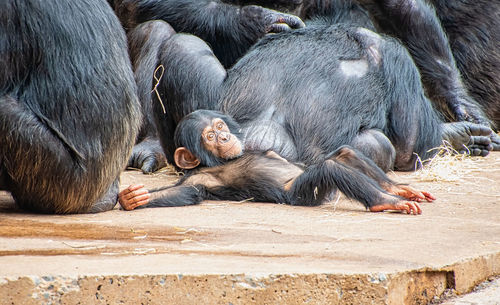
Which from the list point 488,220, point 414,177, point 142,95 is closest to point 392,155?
point 414,177

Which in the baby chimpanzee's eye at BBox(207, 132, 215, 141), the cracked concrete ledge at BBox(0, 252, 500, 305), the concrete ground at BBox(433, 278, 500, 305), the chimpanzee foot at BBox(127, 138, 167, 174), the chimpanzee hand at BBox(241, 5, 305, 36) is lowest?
the chimpanzee foot at BBox(127, 138, 167, 174)

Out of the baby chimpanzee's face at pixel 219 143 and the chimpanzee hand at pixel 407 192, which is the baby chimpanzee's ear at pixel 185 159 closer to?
the baby chimpanzee's face at pixel 219 143

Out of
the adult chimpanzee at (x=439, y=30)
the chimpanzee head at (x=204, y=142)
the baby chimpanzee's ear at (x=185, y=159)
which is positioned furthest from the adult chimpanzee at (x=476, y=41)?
the baby chimpanzee's ear at (x=185, y=159)

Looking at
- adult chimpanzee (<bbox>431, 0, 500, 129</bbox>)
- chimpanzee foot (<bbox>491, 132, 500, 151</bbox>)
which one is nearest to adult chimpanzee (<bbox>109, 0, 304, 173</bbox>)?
chimpanzee foot (<bbox>491, 132, 500, 151</bbox>)

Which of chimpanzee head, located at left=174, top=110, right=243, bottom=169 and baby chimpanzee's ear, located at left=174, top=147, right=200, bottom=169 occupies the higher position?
chimpanzee head, located at left=174, top=110, right=243, bottom=169

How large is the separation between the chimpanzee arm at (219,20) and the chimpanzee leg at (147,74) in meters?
0.23

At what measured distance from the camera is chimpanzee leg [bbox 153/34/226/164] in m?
4.84

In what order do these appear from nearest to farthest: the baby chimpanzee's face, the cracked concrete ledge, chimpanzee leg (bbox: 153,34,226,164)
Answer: the cracked concrete ledge < the baby chimpanzee's face < chimpanzee leg (bbox: 153,34,226,164)

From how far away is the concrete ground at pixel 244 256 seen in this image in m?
2.27

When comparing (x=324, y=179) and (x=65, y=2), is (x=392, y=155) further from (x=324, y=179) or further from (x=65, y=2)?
(x=65, y=2)

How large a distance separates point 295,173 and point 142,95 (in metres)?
1.66

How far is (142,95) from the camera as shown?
5422 millimetres

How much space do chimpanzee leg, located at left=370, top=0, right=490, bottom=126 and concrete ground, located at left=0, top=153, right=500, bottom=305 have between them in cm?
279

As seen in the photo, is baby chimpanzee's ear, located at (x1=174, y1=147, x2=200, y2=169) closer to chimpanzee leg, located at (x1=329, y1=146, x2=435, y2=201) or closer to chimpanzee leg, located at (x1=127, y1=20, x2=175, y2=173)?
chimpanzee leg, located at (x1=329, y1=146, x2=435, y2=201)
